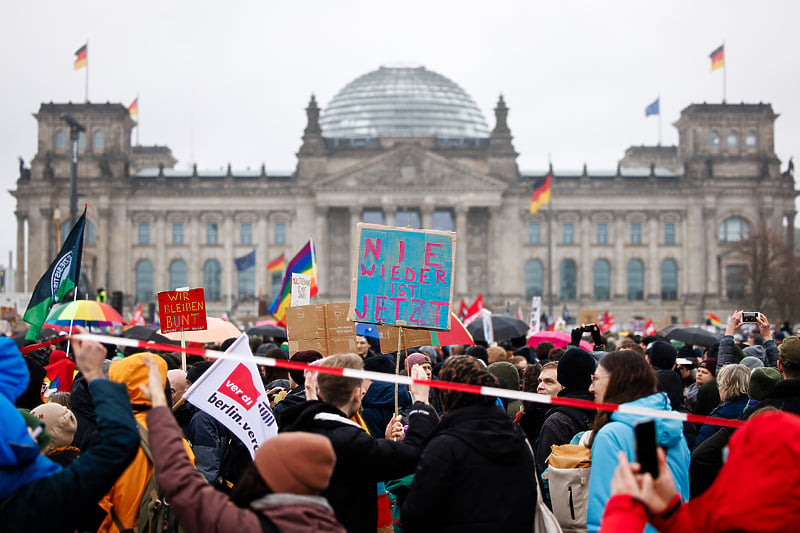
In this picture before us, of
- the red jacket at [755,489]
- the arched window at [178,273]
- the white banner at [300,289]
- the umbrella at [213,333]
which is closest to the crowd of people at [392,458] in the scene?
the red jacket at [755,489]

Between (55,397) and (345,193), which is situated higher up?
(345,193)

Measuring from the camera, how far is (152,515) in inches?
239

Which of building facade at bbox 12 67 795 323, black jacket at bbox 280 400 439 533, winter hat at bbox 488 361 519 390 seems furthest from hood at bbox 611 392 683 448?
building facade at bbox 12 67 795 323

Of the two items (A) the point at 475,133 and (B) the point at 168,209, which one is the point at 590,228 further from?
(B) the point at 168,209

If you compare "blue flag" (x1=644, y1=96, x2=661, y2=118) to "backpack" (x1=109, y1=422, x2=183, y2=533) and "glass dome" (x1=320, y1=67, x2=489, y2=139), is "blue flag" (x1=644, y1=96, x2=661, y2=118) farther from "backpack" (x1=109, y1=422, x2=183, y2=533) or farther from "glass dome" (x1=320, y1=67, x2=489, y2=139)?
"backpack" (x1=109, y1=422, x2=183, y2=533)

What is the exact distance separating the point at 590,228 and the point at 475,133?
62.9 ft

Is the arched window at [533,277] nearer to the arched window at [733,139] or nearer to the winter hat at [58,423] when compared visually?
the arched window at [733,139]

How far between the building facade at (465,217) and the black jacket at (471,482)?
6777cm

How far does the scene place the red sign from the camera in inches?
452

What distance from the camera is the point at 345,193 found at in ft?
240

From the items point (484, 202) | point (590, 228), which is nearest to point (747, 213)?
point (590, 228)

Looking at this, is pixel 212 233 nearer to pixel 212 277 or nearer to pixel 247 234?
pixel 247 234

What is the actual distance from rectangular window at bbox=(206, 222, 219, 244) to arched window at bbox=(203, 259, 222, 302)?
56.0 inches

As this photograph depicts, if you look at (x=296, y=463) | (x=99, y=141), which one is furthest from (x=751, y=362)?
(x=99, y=141)
